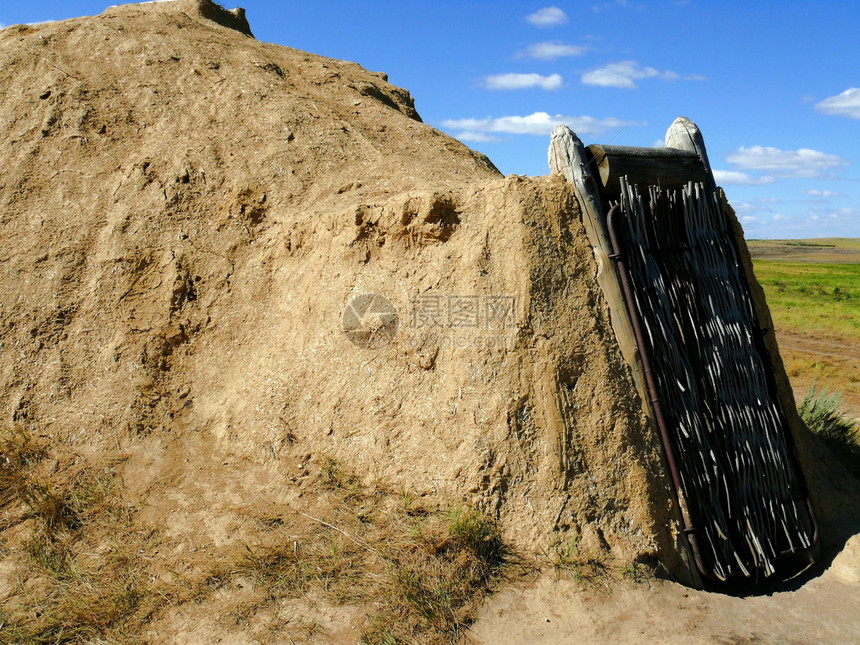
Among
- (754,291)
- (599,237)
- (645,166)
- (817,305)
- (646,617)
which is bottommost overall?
(646,617)

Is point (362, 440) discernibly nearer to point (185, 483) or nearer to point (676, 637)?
point (185, 483)

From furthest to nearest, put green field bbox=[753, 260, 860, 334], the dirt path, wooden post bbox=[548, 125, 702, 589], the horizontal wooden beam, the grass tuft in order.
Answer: green field bbox=[753, 260, 860, 334] < the grass tuft < the horizontal wooden beam < wooden post bbox=[548, 125, 702, 589] < the dirt path

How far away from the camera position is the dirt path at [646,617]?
3061 millimetres

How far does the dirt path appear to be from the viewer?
3.06 meters

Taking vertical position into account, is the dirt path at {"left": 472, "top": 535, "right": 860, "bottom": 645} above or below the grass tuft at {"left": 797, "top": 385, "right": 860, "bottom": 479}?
below

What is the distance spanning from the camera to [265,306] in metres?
4.58

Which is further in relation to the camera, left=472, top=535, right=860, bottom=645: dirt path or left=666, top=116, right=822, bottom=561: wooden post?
left=666, top=116, right=822, bottom=561: wooden post

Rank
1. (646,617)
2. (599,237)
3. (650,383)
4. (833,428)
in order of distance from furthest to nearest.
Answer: (833,428) < (599,237) < (650,383) < (646,617)

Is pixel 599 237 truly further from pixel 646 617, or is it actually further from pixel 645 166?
pixel 646 617

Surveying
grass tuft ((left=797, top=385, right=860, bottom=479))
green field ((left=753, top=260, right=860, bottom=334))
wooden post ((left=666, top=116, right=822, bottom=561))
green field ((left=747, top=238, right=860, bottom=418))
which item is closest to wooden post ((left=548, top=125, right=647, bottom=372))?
wooden post ((left=666, top=116, right=822, bottom=561))

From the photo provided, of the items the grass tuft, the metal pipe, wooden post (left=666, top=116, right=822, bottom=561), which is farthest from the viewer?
the grass tuft

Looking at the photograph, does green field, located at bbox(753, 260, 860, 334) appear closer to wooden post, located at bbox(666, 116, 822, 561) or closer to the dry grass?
wooden post, located at bbox(666, 116, 822, 561)

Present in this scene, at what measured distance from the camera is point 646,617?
3.15 m

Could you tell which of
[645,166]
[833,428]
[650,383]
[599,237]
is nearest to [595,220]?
[599,237]
